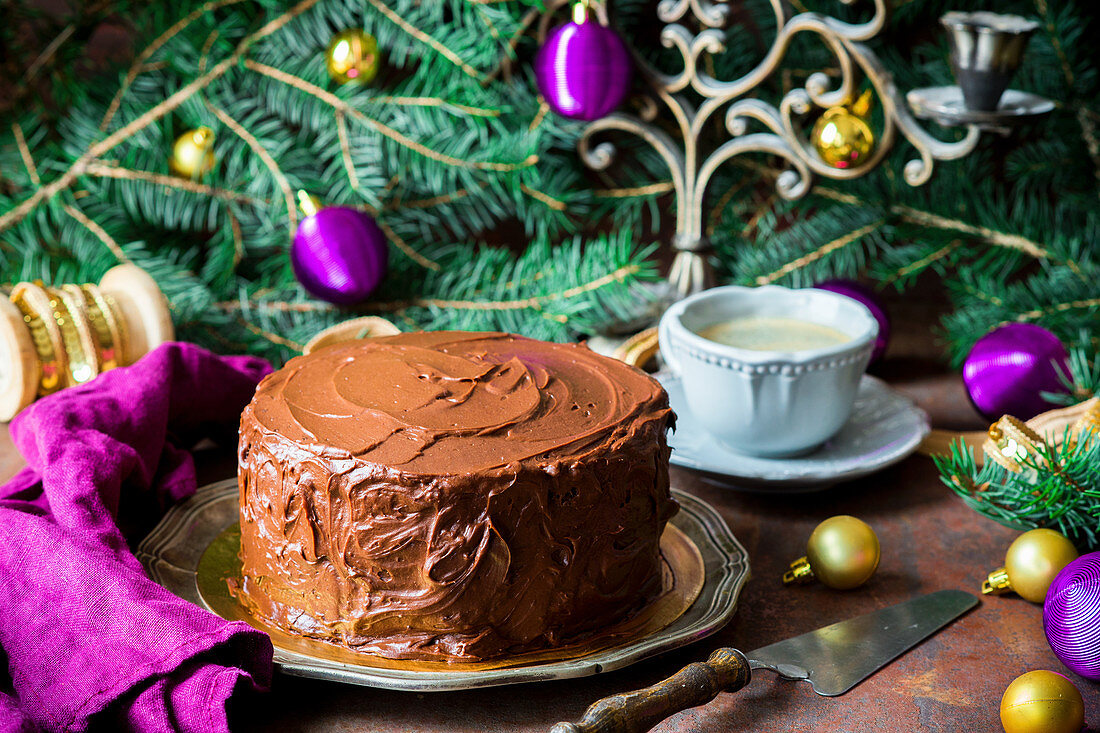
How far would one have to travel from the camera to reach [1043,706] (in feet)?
2.25

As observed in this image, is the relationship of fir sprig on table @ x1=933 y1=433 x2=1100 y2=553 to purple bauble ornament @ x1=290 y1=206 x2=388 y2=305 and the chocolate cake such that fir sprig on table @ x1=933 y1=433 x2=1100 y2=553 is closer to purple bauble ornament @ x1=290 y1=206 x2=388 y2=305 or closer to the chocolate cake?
the chocolate cake

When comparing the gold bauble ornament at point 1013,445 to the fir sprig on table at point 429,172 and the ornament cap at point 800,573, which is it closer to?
the ornament cap at point 800,573

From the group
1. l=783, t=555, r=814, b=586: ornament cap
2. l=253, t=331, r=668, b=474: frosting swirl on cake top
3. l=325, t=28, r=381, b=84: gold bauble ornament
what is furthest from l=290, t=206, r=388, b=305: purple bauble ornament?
l=783, t=555, r=814, b=586: ornament cap

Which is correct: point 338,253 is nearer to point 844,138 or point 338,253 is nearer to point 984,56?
point 844,138

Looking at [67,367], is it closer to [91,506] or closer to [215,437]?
[215,437]

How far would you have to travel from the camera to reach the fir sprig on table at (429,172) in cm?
127

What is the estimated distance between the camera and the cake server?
26.4 inches

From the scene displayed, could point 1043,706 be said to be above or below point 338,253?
below

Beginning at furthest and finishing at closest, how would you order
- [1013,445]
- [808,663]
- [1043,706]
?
[1013,445], [808,663], [1043,706]

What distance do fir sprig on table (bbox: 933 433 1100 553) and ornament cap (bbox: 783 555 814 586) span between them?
0.52 ft

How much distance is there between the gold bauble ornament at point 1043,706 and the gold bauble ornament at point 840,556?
0.19 m

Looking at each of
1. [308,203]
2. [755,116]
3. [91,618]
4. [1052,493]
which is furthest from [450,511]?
[755,116]

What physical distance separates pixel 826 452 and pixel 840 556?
0.23m

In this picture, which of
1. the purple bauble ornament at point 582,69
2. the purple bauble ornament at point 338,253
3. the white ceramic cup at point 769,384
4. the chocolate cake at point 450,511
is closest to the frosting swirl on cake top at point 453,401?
the chocolate cake at point 450,511
